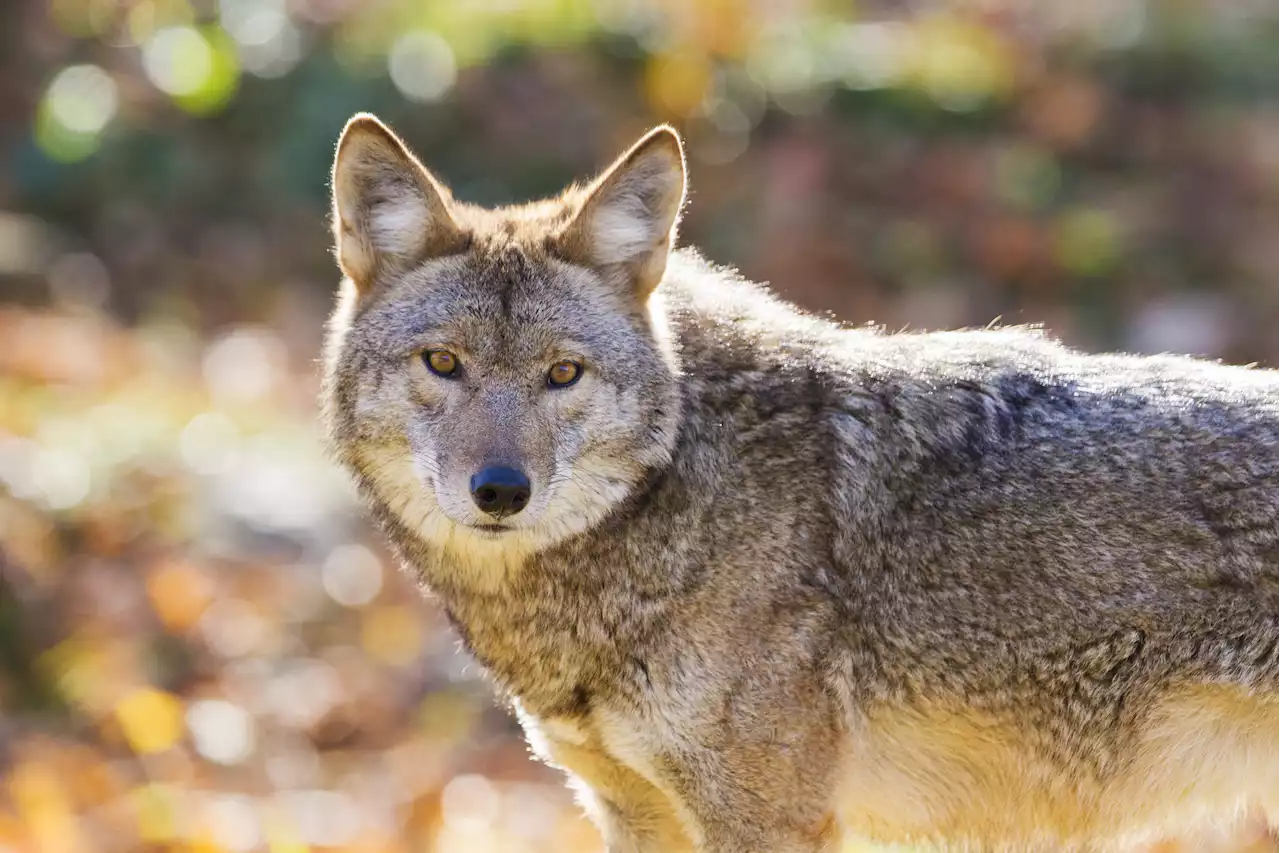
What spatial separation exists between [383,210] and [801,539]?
74.2 inches

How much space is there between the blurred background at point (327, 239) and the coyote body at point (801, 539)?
344cm

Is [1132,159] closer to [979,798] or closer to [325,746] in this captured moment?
[325,746]

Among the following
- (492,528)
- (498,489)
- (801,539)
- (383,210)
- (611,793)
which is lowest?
(611,793)

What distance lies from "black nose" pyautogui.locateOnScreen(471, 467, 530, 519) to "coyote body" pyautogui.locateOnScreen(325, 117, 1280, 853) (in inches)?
1.0

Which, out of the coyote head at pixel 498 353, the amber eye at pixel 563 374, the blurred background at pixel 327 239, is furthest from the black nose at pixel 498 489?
the blurred background at pixel 327 239

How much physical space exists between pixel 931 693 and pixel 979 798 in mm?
478

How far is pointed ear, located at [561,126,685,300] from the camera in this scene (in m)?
5.03

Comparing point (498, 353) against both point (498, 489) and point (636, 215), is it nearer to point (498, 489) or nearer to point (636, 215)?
point (498, 489)

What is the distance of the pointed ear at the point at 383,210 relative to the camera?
5.04 m

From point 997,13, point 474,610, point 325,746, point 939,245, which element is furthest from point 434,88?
point 474,610

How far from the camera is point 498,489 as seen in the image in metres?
4.60

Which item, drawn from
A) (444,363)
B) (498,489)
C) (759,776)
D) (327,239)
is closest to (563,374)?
(444,363)

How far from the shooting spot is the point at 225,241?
15.8 m

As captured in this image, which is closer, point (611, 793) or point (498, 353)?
point (498, 353)
